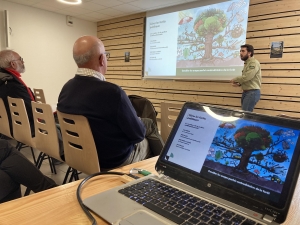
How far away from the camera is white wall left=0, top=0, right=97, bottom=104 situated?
553 cm

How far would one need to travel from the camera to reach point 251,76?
143 inches

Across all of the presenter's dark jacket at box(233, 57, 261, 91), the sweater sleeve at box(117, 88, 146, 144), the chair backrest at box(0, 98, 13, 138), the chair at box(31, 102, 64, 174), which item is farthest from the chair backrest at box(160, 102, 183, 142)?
the presenter's dark jacket at box(233, 57, 261, 91)

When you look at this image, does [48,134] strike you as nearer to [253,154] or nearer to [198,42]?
[253,154]

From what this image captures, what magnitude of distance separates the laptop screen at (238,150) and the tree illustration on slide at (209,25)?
4.21m

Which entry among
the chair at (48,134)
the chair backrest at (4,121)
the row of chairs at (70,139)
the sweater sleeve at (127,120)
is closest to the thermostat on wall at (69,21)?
the chair backrest at (4,121)

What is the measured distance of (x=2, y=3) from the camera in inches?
207

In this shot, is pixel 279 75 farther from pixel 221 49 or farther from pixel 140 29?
pixel 140 29

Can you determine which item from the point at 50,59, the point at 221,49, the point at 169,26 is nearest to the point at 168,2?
the point at 169,26

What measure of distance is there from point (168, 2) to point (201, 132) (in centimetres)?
487

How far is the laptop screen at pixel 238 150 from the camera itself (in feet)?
1.76

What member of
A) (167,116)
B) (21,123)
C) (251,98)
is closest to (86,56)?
(167,116)

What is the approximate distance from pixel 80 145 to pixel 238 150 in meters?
1.06

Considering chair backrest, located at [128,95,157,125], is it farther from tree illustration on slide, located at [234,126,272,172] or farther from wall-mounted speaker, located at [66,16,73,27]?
wall-mounted speaker, located at [66,16,73,27]

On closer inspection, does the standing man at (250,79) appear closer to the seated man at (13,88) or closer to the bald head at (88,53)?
the bald head at (88,53)
